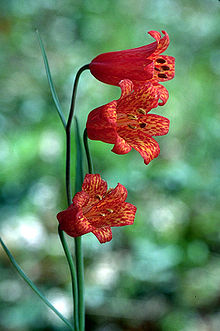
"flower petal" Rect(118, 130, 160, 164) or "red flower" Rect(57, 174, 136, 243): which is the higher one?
"flower petal" Rect(118, 130, 160, 164)

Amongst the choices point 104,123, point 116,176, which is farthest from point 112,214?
point 116,176

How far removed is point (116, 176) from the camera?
1539 mm

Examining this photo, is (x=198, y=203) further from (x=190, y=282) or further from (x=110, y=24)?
(x=110, y=24)

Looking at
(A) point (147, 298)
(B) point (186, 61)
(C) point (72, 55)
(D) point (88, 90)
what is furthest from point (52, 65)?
(A) point (147, 298)

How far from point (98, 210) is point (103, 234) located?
0.18 feet

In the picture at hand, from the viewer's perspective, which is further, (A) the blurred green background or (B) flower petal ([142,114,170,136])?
(A) the blurred green background

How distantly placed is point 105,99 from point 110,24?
0.40m

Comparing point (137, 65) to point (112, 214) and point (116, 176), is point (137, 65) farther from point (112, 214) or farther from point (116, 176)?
point (116, 176)

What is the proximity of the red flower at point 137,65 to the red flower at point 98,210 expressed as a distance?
15 cm

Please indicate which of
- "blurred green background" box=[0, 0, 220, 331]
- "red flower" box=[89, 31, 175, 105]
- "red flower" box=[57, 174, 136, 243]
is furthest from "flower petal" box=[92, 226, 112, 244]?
"blurred green background" box=[0, 0, 220, 331]

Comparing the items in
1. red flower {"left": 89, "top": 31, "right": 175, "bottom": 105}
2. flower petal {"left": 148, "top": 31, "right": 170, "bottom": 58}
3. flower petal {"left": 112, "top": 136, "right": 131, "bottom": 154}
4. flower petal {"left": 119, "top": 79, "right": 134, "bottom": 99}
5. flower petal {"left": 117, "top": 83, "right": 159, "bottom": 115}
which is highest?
flower petal {"left": 148, "top": 31, "right": 170, "bottom": 58}

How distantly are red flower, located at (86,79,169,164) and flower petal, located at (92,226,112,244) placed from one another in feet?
0.38

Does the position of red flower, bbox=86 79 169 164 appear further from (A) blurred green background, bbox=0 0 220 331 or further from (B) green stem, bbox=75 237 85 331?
(A) blurred green background, bbox=0 0 220 331

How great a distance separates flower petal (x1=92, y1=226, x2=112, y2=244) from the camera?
63 cm
